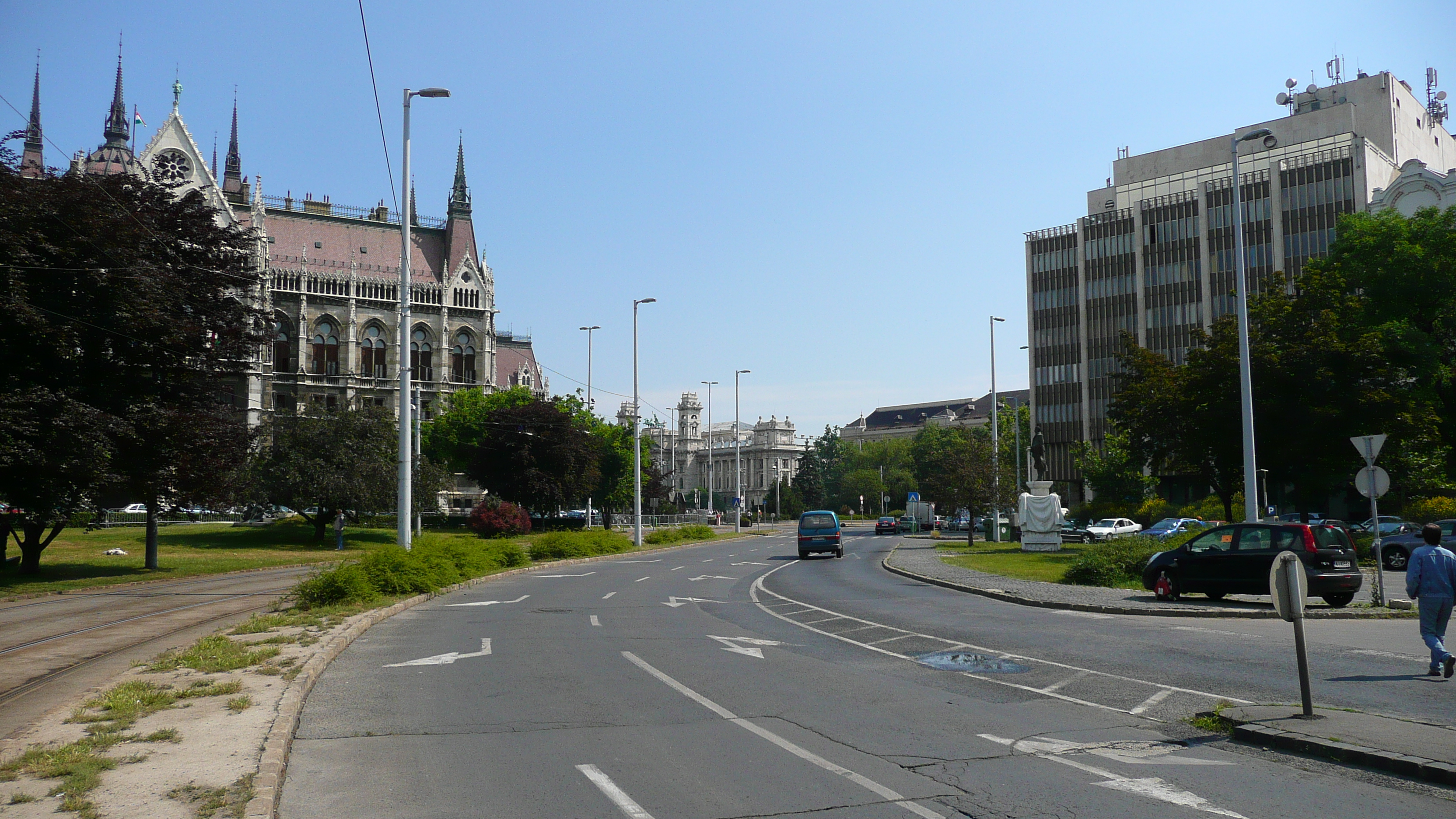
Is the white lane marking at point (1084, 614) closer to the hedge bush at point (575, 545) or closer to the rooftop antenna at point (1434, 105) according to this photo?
the hedge bush at point (575, 545)

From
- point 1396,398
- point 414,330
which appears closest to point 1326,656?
point 1396,398

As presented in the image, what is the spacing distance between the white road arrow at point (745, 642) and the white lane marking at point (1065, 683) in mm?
3664

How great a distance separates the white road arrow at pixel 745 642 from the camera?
43.1ft

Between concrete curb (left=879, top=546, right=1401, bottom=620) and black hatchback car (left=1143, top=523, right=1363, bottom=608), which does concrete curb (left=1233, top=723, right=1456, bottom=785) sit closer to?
concrete curb (left=879, top=546, right=1401, bottom=620)

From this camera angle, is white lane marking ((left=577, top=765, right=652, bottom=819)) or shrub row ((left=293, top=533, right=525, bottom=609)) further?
shrub row ((left=293, top=533, right=525, bottom=609))

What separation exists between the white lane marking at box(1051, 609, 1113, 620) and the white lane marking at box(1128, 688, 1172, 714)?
7.48 metres

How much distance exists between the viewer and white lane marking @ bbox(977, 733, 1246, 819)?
602 cm

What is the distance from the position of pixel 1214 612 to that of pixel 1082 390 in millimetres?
78679

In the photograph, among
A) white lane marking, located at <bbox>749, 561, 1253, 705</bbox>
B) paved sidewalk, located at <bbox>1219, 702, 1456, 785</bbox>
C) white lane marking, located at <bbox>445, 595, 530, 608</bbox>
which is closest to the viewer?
paved sidewalk, located at <bbox>1219, 702, 1456, 785</bbox>

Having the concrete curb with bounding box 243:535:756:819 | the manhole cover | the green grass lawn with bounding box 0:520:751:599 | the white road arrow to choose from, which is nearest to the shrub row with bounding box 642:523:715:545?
the green grass lawn with bounding box 0:520:751:599

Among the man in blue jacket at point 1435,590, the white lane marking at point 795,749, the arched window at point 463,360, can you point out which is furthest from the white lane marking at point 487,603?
the arched window at point 463,360

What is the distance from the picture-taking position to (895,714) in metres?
8.96

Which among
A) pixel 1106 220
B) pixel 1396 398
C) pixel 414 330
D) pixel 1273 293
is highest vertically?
pixel 1106 220

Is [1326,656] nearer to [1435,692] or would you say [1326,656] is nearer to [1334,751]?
[1435,692]
